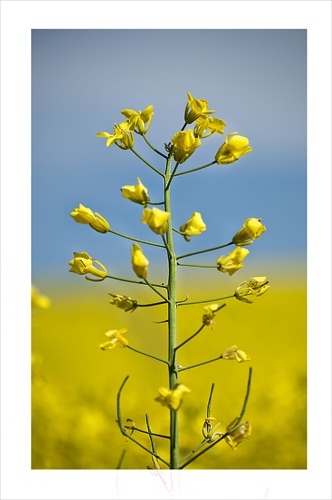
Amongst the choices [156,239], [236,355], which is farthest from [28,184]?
[236,355]

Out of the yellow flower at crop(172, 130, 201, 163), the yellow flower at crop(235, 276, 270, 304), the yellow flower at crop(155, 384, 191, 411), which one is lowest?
the yellow flower at crop(155, 384, 191, 411)

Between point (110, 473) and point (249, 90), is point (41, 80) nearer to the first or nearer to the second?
point (249, 90)

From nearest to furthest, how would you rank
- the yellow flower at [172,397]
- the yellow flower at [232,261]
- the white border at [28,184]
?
the yellow flower at [172,397]
the yellow flower at [232,261]
the white border at [28,184]

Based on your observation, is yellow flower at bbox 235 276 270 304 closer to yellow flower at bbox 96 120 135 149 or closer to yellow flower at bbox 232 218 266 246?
yellow flower at bbox 232 218 266 246

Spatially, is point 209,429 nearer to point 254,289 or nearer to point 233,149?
point 254,289

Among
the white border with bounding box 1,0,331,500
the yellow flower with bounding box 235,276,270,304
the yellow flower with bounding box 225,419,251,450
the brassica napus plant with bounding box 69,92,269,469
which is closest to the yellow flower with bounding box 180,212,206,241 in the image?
the brassica napus plant with bounding box 69,92,269,469

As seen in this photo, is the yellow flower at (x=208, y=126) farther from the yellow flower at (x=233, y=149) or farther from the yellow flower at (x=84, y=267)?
the yellow flower at (x=84, y=267)

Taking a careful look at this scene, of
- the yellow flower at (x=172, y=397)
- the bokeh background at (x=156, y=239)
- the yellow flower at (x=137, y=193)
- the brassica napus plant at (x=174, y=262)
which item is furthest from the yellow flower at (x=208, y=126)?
the yellow flower at (x=172, y=397)
